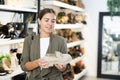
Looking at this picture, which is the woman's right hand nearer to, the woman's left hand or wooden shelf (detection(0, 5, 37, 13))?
the woman's left hand

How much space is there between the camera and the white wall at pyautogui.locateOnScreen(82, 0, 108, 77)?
6484 millimetres

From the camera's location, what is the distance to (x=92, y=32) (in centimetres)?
657

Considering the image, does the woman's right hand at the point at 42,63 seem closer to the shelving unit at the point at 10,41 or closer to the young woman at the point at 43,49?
the young woman at the point at 43,49

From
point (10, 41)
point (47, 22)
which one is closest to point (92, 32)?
point (10, 41)

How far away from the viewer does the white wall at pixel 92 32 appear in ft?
21.3

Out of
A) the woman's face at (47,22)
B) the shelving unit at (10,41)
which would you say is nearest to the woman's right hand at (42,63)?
the woman's face at (47,22)

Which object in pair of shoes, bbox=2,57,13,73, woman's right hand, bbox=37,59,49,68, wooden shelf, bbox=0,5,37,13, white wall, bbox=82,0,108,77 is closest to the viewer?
woman's right hand, bbox=37,59,49,68

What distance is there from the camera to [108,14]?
6.36 meters

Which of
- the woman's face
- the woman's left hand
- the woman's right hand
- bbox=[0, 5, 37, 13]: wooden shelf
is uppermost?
bbox=[0, 5, 37, 13]: wooden shelf

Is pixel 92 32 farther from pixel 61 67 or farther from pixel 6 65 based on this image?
pixel 61 67

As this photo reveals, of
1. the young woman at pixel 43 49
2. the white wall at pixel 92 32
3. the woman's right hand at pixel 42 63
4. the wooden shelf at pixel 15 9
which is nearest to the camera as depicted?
the woman's right hand at pixel 42 63

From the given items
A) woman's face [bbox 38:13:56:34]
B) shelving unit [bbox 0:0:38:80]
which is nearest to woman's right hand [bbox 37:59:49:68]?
woman's face [bbox 38:13:56:34]

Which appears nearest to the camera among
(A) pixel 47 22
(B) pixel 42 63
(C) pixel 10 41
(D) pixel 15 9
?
(B) pixel 42 63

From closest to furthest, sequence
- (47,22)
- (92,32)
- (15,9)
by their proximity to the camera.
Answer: (47,22)
(15,9)
(92,32)
